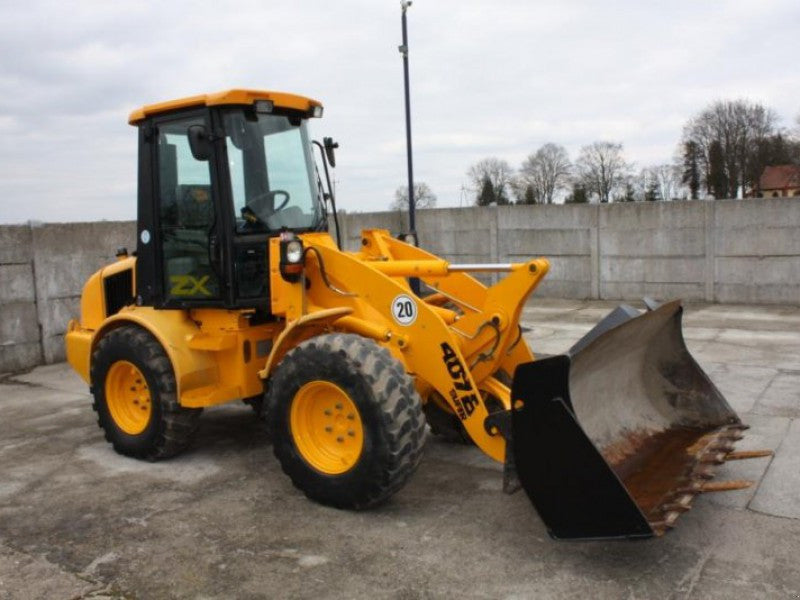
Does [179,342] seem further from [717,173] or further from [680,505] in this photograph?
[717,173]

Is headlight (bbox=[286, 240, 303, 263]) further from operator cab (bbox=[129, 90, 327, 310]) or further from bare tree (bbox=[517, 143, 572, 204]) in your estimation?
bare tree (bbox=[517, 143, 572, 204])

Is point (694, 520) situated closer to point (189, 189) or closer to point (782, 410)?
point (782, 410)

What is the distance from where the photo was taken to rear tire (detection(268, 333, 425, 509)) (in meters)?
4.13

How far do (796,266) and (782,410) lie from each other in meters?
6.93

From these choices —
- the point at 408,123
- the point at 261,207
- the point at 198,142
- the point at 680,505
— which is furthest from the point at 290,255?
the point at 408,123

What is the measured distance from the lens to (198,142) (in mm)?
4875

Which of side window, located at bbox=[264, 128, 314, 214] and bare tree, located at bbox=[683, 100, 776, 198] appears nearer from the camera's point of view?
side window, located at bbox=[264, 128, 314, 214]

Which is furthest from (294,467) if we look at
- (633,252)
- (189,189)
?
(633,252)

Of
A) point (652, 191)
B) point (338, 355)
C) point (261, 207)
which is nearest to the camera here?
point (338, 355)

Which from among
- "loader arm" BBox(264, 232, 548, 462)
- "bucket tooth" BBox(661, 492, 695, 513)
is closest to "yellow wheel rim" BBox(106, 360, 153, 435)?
"loader arm" BBox(264, 232, 548, 462)

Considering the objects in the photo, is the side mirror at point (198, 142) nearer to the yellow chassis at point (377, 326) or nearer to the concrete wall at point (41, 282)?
the yellow chassis at point (377, 326)

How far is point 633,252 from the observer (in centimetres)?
1368

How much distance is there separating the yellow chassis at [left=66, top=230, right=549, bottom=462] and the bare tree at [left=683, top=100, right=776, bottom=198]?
55.6 metres

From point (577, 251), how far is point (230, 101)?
33.3 ft
